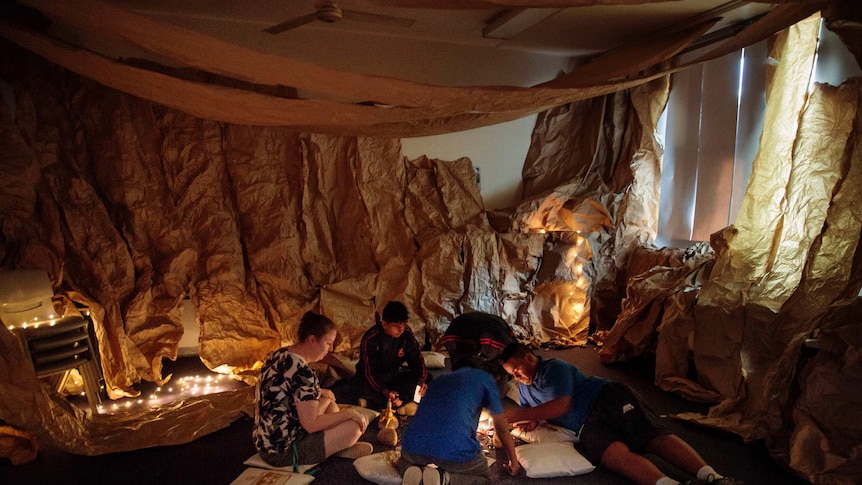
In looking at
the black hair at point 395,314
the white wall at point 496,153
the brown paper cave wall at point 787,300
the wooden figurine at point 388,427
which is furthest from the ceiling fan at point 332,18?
the brown paper cave wall at point 787,300

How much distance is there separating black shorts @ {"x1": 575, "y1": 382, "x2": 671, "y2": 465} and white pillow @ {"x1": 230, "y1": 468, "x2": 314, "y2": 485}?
120 centimetres

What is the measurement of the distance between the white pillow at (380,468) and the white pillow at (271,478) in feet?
0.69

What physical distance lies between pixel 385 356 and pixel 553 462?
1058 mm

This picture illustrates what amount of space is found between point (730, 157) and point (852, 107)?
1140 millimetres

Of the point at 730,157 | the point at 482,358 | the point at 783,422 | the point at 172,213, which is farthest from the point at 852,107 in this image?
the point at 172,213

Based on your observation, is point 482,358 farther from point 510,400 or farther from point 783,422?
point 783,422

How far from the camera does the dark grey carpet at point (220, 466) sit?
2.17 metres

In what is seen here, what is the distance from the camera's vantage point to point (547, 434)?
242 cm

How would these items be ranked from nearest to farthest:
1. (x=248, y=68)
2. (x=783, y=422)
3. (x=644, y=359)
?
(x=248, y=68), (x=783, y=422), (x=644, y=359)

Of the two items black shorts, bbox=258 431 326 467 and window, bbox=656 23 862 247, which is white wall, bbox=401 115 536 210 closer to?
window, bbox=656 23 862 247

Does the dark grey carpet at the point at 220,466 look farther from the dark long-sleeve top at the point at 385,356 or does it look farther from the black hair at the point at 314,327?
the black hair at the point at 314,327

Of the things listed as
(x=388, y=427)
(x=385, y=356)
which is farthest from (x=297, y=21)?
(x=388, y=427)

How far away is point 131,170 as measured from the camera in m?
3.26

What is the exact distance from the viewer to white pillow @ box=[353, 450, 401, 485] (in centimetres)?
211
